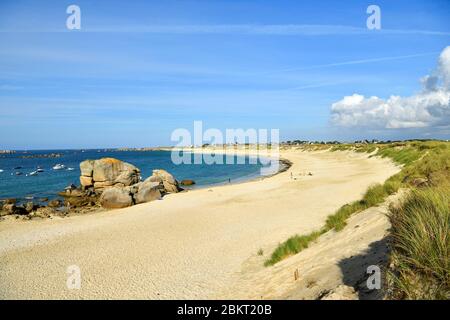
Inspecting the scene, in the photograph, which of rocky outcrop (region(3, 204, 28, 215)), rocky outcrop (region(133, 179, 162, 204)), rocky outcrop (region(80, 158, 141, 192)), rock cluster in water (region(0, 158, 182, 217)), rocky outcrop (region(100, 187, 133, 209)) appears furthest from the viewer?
rocky outcrop (region(80, 158, 141, 192))

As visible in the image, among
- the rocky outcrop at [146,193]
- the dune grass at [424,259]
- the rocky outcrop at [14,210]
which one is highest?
the dune grass at [424,259]

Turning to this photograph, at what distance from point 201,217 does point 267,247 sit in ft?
23.6

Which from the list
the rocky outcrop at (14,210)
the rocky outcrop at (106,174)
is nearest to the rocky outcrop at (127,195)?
the rocky outcrop at (14,210)

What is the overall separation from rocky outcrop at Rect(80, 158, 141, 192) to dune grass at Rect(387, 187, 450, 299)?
31659 millimetres

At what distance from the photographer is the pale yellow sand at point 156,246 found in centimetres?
970

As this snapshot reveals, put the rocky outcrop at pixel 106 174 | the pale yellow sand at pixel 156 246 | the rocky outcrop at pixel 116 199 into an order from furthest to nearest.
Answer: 1. the rocky outcrop at pixel 106 174
2. the rocky outcrop at pixel 116 199
3. the pale yellow sand at pixel 156 246

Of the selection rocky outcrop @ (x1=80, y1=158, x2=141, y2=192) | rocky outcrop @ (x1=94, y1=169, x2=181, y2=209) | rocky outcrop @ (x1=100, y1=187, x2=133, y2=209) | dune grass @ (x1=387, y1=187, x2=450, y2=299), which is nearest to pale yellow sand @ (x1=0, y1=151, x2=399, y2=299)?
rocky outcrop @ (x1=100, y1=187, x2=133, y2=209)

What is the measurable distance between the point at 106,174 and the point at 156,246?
23850 mm

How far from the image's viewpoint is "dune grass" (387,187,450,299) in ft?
15.9

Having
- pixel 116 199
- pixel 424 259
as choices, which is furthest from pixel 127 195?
pixel 424 259

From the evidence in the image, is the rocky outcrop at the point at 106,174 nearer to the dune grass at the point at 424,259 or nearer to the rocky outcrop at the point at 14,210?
the rocky outcrop at the point at 14,210

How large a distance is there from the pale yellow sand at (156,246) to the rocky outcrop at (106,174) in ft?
39.7

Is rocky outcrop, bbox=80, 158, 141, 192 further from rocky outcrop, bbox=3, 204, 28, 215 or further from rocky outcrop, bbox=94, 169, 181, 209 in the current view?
rocky outcrop, bbox=3, 204, 28, 215
